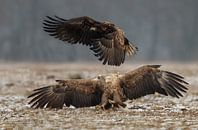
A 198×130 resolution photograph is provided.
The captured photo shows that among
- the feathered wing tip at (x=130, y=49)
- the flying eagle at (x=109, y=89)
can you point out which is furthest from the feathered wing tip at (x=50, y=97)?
the feathered wing tip at (x=130, y=49)

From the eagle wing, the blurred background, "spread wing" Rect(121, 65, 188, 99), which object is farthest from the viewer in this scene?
the blurred background

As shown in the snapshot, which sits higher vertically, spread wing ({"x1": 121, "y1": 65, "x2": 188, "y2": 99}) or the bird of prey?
the bird of prey

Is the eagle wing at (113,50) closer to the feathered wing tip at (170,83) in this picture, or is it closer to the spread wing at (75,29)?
the spread wing at (75,29)

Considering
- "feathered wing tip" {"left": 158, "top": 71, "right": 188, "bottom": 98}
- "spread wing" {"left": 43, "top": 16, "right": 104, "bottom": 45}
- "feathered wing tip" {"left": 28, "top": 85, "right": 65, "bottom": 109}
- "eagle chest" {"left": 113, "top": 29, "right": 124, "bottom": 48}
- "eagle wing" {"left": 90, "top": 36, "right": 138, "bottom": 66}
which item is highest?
"spread wing" {"left": 43, "top": 16, "right": 104, "bottom": 45}

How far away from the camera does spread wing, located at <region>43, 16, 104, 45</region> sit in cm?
1568

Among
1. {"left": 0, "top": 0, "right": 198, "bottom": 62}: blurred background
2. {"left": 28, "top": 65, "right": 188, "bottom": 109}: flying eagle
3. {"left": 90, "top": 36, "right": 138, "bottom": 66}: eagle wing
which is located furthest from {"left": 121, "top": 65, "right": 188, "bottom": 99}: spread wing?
{"left": 0, "top": 0, "right": 198, "bottom": 62}: blurred background

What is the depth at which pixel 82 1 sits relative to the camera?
8062cm

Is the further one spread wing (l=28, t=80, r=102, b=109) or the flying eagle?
spread wing (l=28, t=80, r=102, b=109)

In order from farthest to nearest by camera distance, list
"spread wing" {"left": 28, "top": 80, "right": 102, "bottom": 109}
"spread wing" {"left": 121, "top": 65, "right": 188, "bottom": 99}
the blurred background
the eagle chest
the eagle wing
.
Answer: the blurred background
the eagle wing
the eagle chest
"spread wing" {"left": 28, "top": 80, "right": 102, "bottom": 109}
"spread wing" {"left": 121, "top": 65, "right": 188, "bottom": 99}

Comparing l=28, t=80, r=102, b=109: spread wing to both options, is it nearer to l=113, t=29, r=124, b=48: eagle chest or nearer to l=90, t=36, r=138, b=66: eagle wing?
l=90, t=36, r=138, b=66: eagle wing

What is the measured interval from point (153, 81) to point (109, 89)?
0.99 m

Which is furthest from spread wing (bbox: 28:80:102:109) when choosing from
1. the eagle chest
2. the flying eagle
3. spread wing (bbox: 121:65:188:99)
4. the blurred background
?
the blurred background

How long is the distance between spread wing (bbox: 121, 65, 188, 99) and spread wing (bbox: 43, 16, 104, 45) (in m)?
1.74

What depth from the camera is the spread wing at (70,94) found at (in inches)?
579
